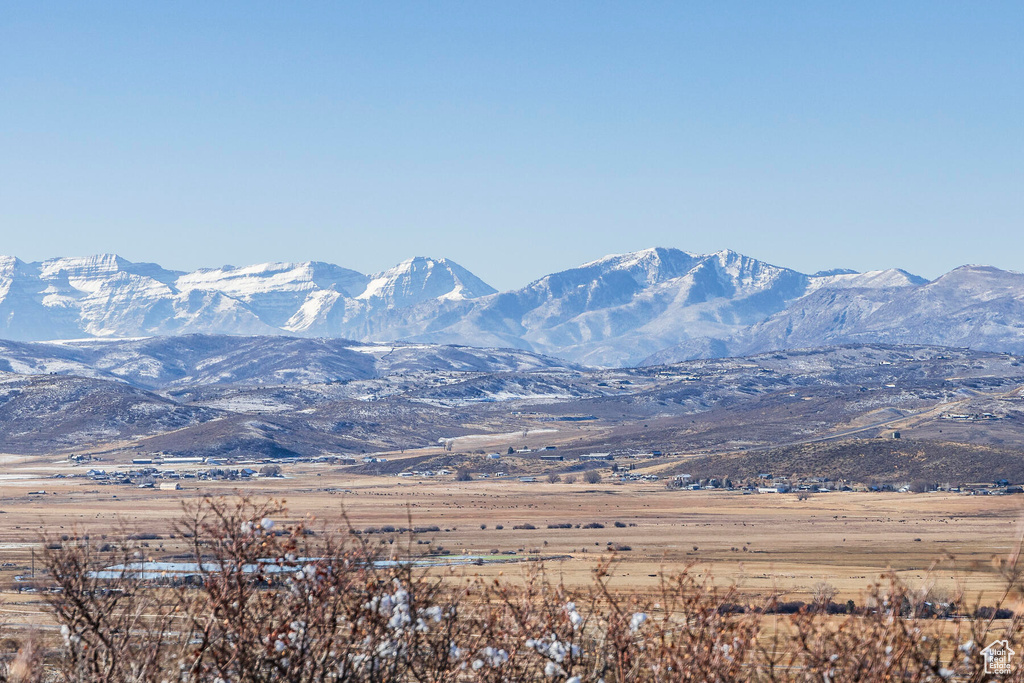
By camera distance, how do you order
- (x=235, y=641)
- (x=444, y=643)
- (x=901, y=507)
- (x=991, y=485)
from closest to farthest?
(x=235, y=641)
(x=444, y=643)
(x=901, y=507)
(x=991, y=485)

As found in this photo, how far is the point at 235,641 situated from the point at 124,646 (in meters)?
3.41

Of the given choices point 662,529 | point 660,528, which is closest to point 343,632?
point 662,529

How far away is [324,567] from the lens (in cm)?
2455

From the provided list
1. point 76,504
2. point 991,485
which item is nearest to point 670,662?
point 76,504

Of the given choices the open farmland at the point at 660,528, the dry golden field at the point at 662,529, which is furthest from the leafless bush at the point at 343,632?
the open farmland at the point at 660,528

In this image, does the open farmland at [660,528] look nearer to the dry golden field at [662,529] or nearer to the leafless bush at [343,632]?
the dry golden field at [662,529]

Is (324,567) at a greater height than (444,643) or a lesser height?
greater

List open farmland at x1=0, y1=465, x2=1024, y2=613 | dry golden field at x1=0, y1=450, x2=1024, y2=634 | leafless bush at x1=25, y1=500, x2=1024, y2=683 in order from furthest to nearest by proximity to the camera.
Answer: open farmland at x1=0, y1=465, x2=1024, y2=613
dry golden field at x1=0, y1=450, x2=1024, y2=634
leafless bush at x1=25, y1=500, x2=1024, y2=683

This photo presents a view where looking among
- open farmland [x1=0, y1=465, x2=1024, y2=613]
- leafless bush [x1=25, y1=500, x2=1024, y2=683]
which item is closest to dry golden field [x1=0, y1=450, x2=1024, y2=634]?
open farmland [x1=0, y1=465, x2=1024, y2=613]

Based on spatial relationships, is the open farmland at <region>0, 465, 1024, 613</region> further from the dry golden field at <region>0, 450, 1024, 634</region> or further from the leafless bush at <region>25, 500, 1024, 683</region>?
the leafless bush at <region>25, 500, 1024, 683</region>

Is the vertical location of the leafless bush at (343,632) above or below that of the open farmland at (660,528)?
above

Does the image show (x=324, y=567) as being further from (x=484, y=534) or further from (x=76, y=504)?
(x=76, y=504)

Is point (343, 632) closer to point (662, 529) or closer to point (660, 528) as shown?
point (662, 529)

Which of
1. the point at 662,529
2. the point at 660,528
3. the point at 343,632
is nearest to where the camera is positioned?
the point at 343,632
